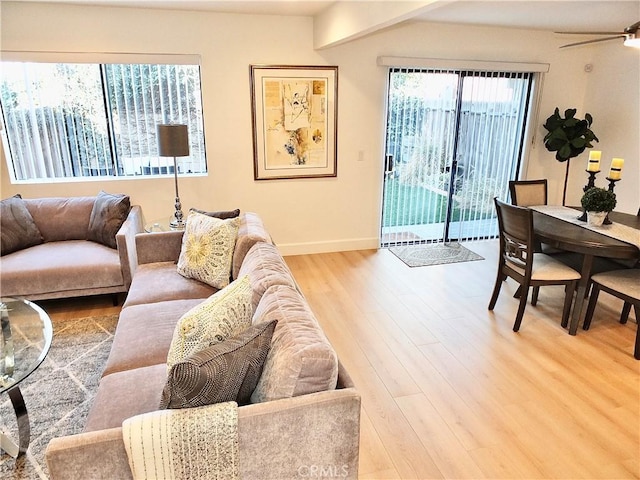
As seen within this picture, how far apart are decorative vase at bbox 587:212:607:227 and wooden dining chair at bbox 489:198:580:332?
16.2 inches

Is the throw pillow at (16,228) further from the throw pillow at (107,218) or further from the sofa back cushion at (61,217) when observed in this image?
the throw pillow at (107,218)

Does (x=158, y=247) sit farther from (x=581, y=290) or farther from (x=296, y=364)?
(x=581, y=290)

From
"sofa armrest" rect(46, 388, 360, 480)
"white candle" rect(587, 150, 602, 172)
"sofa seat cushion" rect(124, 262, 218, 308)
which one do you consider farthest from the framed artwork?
"sofa armrest" rect(46, 388, 360, 480)

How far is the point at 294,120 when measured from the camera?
438cm

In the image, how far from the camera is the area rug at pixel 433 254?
461cm

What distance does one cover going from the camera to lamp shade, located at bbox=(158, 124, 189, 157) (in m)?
3.61

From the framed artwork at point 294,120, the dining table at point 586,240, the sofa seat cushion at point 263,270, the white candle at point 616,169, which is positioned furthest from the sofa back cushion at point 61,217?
the white candle at point 616,169

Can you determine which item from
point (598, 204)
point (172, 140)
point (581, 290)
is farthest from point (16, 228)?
point (598, 204)

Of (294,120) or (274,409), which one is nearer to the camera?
(274,409)

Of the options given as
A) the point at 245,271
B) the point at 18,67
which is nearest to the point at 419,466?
the point at 245,271

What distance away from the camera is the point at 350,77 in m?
4.41

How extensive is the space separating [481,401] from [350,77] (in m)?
3.32

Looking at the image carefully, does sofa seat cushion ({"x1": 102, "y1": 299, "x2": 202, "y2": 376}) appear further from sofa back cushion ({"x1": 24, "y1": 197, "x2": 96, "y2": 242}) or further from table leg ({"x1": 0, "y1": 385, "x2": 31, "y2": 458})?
sofa back cushion ({"x1": 24, "y1": 197, "x2": 96, "y2": 242})

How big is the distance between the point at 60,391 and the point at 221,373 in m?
1.66
